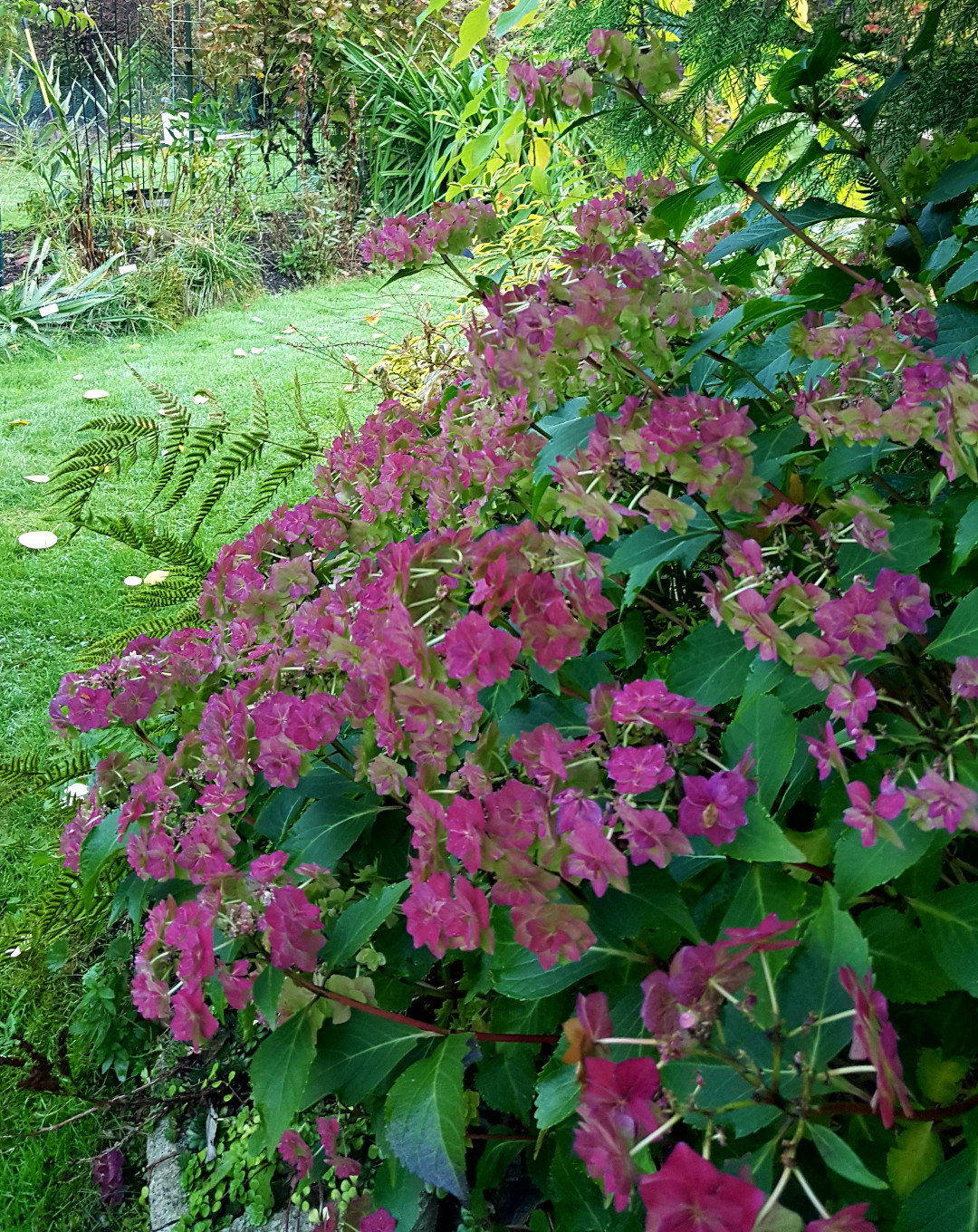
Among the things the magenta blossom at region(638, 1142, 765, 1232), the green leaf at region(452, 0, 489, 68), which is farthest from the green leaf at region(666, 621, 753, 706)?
the green leaf at region(452, 0, 489, 68)

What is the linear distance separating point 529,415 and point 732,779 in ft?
1.93

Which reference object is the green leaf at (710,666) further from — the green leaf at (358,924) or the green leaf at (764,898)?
the green leaf at (358,924)

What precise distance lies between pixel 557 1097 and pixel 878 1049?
31cm

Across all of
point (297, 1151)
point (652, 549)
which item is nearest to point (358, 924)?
point (297, 1151)

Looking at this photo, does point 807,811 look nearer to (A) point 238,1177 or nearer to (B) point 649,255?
(B) point 649,255

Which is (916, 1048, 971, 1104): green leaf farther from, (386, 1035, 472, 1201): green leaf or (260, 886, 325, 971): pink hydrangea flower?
(260, 886, 325, 971): pink hydrangea flower

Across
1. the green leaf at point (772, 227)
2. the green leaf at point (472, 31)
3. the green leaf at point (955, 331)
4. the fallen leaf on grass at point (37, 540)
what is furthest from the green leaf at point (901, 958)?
the fallen leaf on grass at point (37, 540)

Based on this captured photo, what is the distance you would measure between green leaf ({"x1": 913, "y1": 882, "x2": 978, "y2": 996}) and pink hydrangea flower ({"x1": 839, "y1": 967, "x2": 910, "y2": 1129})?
6.7 inches

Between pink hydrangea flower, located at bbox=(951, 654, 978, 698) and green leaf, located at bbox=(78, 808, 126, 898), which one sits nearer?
pink hydrangea flower, located at bbox=(951, 654, 978, 698)

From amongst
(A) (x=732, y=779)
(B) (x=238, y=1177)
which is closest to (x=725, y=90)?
(A) (x=732, y=779)

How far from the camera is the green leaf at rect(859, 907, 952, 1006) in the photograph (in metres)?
0.64

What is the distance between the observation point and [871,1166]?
2.14 ft

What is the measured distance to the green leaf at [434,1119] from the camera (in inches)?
28.1

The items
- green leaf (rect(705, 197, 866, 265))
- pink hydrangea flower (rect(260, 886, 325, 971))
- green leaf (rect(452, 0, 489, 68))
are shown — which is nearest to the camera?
pink hydrangea flower (rect(260, 886, 325, 971))
